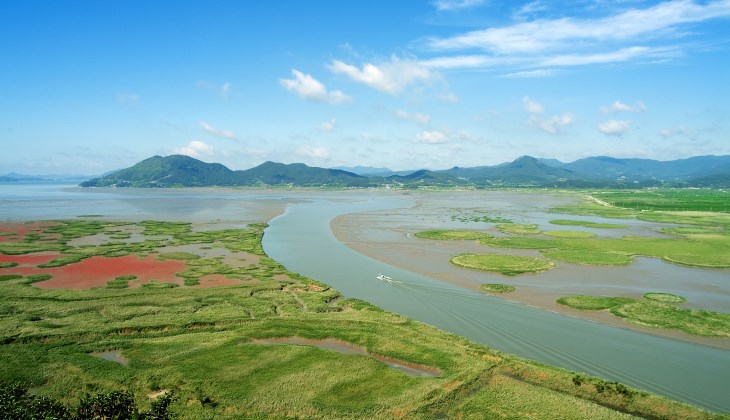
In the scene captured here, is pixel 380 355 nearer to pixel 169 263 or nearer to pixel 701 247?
pixel 169 263

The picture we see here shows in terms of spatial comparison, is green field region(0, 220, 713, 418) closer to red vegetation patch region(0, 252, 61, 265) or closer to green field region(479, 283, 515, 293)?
green field region(479, 283, 515, 293)

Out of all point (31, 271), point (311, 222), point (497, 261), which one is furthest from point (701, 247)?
point (31, 271)

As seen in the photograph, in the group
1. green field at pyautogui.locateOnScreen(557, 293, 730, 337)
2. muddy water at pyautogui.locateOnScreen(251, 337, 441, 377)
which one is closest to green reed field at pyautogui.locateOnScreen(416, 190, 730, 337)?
green field at pyautogui.locateOnScreen(557, 293, 730, 337)

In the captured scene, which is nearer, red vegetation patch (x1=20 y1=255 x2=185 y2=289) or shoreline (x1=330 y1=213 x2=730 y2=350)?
shoreline (x1=330 y1=213 x2=730 y2=350)

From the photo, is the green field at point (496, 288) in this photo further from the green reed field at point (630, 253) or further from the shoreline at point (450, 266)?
the green reed field at point (630, 253)

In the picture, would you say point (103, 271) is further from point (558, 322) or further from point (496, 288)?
point (558, 322)

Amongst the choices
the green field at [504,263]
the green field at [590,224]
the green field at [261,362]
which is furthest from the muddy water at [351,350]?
the green field at [590,224]

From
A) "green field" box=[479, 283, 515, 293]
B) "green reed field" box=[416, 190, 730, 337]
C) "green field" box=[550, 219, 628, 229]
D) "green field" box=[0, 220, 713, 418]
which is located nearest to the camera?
"green field" box=[0, 220, 713, 418]

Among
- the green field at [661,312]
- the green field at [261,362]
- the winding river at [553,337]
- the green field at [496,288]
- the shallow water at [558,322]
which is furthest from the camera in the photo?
the green field at [496,288]
